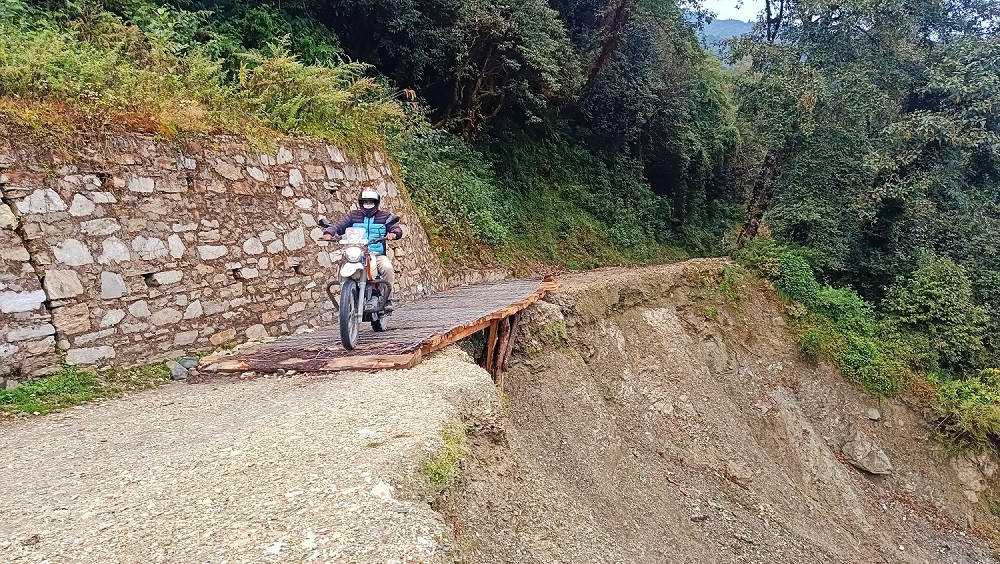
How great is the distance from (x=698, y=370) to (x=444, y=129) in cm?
697

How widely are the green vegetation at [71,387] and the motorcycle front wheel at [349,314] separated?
1567 millimetres

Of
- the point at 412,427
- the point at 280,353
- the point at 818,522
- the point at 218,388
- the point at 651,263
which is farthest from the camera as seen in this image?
the point at 651,263

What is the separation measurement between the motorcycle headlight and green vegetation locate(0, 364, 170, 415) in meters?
1.86

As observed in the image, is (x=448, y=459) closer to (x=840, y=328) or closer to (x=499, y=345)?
(x=499, y=345)

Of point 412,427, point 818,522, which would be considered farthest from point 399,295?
point 818,522

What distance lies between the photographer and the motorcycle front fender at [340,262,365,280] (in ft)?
18.1

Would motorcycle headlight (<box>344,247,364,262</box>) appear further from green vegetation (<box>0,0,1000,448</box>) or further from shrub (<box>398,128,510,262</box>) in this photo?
shrub (<box>398,128,510,262</box>)

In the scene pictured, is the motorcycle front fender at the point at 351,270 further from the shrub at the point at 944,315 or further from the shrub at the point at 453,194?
the shrub at the point at 944,315

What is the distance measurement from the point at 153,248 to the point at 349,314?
1943 mm

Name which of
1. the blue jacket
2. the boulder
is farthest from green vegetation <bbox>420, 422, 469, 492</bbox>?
the boulder

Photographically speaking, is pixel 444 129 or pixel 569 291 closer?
pixel 569 291

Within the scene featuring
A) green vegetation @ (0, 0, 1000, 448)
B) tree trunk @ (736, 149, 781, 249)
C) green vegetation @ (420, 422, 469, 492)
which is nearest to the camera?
green vegetation @ (420, 422, 469, 492)

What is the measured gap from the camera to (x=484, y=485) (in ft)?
12.4

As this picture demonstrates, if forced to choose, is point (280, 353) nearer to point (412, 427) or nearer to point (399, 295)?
point (412, 427)
